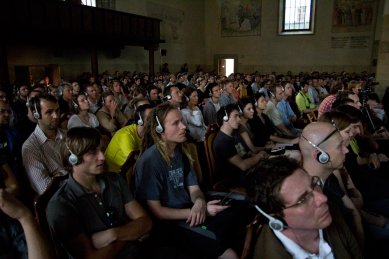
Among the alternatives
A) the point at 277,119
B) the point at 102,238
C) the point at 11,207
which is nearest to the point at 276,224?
the point at 102,238

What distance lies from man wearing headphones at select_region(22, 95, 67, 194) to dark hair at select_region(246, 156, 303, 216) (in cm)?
217

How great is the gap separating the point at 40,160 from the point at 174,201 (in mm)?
1507

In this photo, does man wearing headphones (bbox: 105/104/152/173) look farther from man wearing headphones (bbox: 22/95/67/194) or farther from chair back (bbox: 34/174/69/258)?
chair back (bbox: 34/174/69/258)

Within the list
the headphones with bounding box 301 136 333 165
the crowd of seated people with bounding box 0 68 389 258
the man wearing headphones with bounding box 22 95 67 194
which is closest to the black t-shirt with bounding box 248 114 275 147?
the crowd of seated people with bounding box 0 68 389 258

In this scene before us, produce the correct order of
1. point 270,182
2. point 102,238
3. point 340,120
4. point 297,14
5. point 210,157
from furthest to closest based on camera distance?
point 297,14, point 210,157, point 340,120, point 102,238, point 270,182

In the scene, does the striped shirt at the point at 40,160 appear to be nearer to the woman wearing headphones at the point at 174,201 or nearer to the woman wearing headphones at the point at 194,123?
the woman wearing headphones at the point at 174,201

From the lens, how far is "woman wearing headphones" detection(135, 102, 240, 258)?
2422 millimetres

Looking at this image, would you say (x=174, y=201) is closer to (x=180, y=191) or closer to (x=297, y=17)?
(x=180, y=191)

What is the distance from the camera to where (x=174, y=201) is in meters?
2.63

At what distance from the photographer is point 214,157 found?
363 centimetres

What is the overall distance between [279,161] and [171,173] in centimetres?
119

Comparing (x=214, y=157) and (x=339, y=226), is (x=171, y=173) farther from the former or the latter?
(x=339, y=226)

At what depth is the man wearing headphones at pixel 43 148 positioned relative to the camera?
2924mm

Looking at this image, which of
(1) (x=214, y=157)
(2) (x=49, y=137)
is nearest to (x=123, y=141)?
(2) (x=49, y=137)
